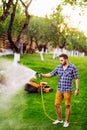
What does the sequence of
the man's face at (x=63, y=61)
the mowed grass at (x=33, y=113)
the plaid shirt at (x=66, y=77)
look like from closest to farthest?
the man's face at (x=63, y=61) → the plaid shirt at (x=66, y=77) → the mowed grass at (x=33, y=113)

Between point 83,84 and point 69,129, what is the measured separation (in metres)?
8.33

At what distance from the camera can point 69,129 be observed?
10578 mm

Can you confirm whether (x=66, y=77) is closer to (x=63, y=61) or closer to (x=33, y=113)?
(x=63, y=61)

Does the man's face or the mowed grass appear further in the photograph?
the mowed grass

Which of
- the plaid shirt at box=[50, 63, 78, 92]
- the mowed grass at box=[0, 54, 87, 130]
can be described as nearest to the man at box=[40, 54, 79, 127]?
the plaid shirt at box=[50, 63, 78, 92]

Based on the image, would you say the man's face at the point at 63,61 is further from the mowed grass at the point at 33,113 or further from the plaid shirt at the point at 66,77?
the mowed grass at the point at 33,113

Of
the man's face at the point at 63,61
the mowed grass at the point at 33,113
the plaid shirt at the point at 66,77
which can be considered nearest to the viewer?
the man's face at the point at 63,61

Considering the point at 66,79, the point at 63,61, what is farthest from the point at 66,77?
the point at 63,61

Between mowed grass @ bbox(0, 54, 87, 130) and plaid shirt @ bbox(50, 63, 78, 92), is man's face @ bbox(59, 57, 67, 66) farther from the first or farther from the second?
mowed grass @ bbox(0, 54, 87, 130)

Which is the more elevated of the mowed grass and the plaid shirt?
the plaid shirt

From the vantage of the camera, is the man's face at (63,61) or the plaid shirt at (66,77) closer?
the man's face at (63,61)

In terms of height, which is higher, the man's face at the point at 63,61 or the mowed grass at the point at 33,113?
the man's face at the point at 63,61

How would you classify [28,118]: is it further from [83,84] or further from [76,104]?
[83,84]

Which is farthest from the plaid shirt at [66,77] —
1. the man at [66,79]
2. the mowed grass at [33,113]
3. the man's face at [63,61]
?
the mowed grass at [33,113]
